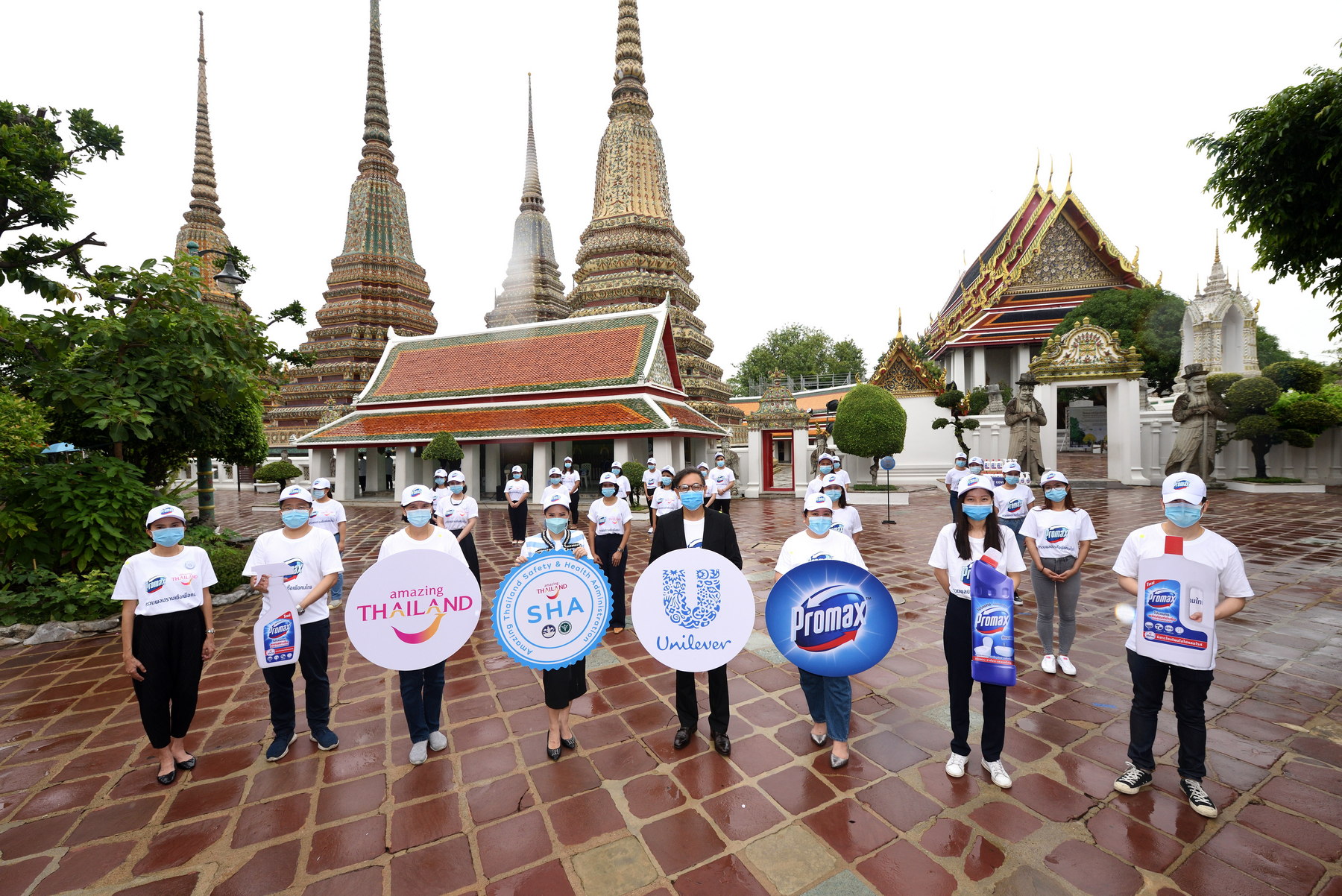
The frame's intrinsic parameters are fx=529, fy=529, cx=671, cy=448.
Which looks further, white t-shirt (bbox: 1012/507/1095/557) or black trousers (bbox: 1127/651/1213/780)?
white t-shirt (bbox: 1012/507/1095/557)

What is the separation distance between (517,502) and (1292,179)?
11999 millimetres

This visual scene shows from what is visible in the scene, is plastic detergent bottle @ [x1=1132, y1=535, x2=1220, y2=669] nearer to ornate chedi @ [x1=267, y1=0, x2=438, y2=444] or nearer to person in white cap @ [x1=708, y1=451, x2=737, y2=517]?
person in white cap @ [x1=708, y1=451, x2=737, y2=517]

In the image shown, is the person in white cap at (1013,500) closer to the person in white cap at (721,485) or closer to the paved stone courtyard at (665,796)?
the paved stone courtyard at (665,796)

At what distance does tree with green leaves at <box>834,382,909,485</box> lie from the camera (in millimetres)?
16594

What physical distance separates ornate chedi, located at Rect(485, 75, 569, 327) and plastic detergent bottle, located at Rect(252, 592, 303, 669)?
37630mm

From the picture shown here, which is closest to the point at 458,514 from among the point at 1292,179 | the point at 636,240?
the point at 1292,179

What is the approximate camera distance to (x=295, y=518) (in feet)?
12.7

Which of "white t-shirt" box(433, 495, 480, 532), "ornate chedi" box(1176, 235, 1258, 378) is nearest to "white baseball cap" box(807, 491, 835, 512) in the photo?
"white t-shirt" box(433, 495, 480, 532)

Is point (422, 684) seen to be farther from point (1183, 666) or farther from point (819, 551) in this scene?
point (1183, 666)

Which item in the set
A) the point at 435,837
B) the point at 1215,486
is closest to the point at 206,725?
the point at 435,837

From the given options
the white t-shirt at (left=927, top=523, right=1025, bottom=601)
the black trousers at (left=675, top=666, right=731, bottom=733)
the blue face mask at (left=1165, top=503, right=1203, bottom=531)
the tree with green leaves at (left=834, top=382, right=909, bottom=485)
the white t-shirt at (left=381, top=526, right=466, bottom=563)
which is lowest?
the black trousers at (left=675, top=666, right=731, bottom=733)

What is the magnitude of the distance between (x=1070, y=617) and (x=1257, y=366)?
1101 inches

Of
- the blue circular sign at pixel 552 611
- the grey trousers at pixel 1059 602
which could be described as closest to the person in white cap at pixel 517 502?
the blue circular sign at pixel 552 611

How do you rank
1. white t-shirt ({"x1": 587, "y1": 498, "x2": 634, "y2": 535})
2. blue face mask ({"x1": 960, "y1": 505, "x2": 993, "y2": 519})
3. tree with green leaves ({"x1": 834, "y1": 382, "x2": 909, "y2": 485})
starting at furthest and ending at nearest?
tree with green leaves ({"x1": 834, "y1": 382, "x2": 909, "y2": 485})
white t-shirt ({"x1": 587, "y1": 498, "x2": 634, "y2": 535})
blue face mask ({"x1": 960, "y1": 505, "x2": 993, "y2": 519})
